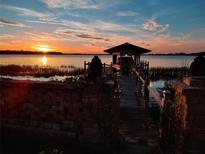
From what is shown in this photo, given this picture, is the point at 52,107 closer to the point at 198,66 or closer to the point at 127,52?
the point at 198,66

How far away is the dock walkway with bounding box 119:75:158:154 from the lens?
6.21 metres

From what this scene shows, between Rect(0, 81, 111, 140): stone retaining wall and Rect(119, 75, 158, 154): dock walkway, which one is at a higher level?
Rect(0, 81, 111, 140): stone retaining wall

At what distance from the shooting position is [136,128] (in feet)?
24.3

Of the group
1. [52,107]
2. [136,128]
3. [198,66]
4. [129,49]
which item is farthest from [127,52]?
[198,66]

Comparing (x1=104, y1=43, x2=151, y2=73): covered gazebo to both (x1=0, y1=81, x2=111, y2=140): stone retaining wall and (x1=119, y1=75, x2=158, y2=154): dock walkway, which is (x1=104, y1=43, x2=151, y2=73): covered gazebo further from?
(x1=0, y1=81, x2=111, y2=140): stone retaining wall

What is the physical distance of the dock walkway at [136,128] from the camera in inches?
245

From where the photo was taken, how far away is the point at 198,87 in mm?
4289

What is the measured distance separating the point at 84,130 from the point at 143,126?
233 cm

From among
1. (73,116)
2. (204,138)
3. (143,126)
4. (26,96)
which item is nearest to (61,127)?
(73,116)

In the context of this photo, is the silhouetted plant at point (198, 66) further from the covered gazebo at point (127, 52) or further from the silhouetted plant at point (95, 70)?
the covered gazebo at point (127, 52)

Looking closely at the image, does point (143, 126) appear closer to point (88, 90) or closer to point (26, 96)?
point (88, 90)

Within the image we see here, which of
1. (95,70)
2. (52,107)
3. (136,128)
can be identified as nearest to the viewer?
(52,107)

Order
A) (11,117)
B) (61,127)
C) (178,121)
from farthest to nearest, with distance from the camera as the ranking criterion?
1. (11,117)
2. (61,127)
3. (178,121)

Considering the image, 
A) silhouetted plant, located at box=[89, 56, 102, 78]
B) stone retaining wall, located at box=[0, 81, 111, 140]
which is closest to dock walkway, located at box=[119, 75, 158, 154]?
stone retaining wall, located at box=[0, 81, 111, 140]
